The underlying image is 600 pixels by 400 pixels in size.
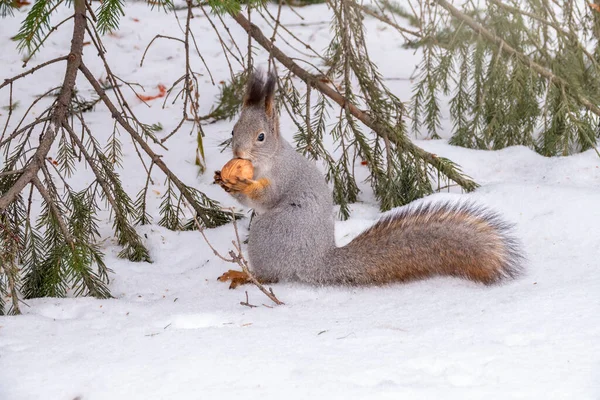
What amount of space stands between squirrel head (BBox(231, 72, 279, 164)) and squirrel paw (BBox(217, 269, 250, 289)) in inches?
15.5

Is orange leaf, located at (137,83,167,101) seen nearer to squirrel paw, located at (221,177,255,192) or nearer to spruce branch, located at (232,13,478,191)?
spruce branch, located at (232,13,478,191)

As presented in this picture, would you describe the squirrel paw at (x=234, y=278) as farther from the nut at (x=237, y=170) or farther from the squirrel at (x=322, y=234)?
the nut at (x=237, y=170)

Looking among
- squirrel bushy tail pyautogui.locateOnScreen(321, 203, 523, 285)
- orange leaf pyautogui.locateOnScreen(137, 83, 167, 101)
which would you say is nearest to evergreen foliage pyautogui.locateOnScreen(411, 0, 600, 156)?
squirrel bushy tail pyautogui.locateOnScreen(321, 203, 523, 285)

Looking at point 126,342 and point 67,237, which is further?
point 67,237

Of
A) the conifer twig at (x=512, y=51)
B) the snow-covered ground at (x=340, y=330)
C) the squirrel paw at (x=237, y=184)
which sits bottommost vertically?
the snow-covered ground at (x=340, y=330)

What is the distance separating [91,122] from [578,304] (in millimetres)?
2754

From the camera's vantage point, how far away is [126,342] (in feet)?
5.85

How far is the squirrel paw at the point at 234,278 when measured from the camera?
7.89 feet

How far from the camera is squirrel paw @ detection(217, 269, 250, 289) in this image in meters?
2.41

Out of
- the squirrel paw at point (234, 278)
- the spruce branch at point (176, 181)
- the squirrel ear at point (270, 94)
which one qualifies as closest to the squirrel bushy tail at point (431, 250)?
the squirrel paw at point (234, 278)


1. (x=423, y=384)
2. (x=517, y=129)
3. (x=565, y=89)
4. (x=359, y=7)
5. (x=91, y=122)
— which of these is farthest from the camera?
(x=91, y=122)

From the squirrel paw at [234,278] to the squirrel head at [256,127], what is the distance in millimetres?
393

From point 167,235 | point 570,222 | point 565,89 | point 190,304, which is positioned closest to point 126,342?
point 190,304

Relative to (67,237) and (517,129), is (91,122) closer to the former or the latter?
(67,237)
